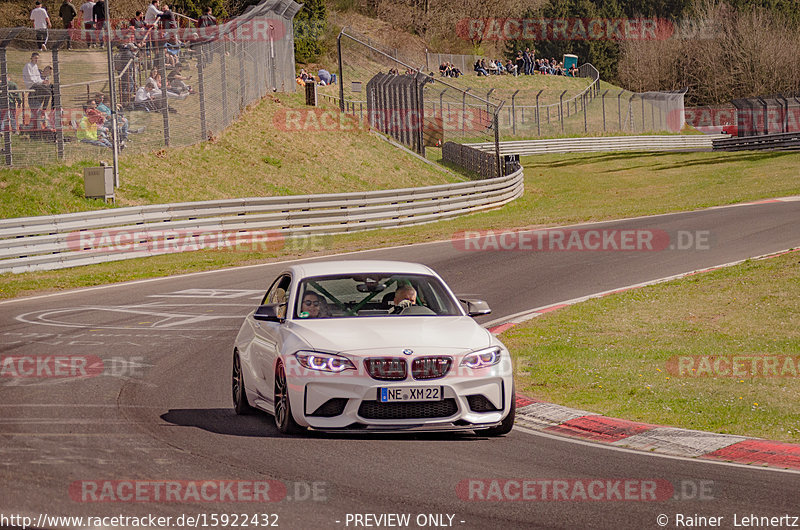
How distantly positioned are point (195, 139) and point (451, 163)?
15.7 m

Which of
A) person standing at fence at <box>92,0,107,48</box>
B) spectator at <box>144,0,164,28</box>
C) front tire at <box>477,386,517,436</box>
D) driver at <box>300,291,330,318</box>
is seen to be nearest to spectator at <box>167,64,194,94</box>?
spectator at <box>144,0,164,28</box>

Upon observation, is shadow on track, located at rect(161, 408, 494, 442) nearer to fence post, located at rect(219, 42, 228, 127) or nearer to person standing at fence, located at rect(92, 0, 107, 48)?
person standing at fence, located at rect(92, 0, 107, 48)

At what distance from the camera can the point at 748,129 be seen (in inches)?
2483

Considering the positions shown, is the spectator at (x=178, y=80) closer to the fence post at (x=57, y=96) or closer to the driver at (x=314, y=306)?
the fence post at (x=57, y=96)

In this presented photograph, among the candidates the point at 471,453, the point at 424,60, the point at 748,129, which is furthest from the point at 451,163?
the point at 424,60

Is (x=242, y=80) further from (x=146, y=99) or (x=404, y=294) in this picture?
(x=404, y=294)

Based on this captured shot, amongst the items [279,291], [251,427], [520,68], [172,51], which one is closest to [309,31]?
[520,68]

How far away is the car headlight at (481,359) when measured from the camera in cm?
841

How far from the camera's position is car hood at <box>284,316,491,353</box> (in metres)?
8.36

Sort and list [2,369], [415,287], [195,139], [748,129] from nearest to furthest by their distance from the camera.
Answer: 1. [415,287]
2. [2,369]
3. [195,139]
4. [748,129]

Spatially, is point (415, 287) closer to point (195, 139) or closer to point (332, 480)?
point (332, 480)

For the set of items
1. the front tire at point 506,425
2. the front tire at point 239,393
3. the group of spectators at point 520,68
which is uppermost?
the front tire at point 506,425

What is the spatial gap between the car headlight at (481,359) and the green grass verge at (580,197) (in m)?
13.3

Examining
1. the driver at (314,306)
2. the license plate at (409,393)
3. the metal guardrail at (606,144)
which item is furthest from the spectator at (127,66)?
the metal guardrail at (606,144)
